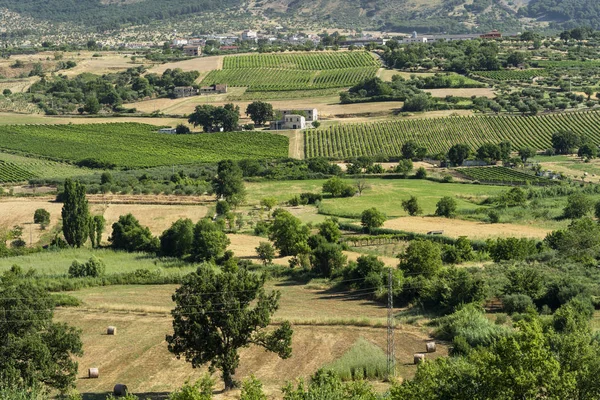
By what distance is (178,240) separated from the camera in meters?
58.4

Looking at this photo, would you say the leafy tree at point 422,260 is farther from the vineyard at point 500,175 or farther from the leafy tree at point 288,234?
the vineyard at point 500,175

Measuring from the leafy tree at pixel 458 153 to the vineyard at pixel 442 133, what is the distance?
4801 millimetres

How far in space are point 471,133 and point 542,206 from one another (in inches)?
1444

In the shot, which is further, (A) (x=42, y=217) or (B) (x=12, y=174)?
(B) (x=12, y=174)

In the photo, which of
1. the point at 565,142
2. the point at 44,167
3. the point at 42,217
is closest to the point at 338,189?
the point at 42,217

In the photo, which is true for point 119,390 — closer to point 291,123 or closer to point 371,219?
point 371,219

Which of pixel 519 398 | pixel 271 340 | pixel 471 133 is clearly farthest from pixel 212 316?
pixel 471 133

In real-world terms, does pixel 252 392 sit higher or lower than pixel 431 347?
higher

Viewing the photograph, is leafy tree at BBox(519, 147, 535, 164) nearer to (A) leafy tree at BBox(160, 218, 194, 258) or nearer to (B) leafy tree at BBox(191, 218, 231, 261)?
(B) leafy tree at BBox(191, 218, 231, 261)

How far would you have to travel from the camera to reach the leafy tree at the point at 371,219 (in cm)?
6347

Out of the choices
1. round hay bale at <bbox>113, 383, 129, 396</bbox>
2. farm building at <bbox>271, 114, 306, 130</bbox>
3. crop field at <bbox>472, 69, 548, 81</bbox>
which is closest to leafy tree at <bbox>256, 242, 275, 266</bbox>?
round hay bale at <bbox>113, 383, 129, 396</bbox>

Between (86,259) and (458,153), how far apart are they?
4643 cm

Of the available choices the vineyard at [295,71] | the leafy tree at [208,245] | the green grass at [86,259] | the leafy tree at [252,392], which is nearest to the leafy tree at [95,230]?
the green grass at [86,259]

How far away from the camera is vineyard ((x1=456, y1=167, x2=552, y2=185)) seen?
83.9 metres
